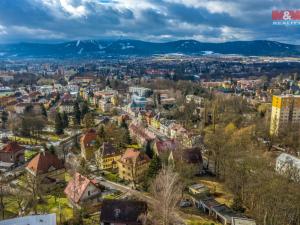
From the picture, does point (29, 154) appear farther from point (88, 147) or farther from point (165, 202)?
point (165, 202)

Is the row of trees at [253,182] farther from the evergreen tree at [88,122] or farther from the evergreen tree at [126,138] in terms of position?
the evergreen tree at [88,122]

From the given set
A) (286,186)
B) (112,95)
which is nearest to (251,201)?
(286,186)

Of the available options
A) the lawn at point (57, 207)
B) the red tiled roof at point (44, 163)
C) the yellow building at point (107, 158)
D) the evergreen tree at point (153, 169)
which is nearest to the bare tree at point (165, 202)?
the evergreen tree at point (153, 169)

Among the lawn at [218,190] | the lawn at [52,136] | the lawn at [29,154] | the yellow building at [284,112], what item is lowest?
the lawn at [29,154]

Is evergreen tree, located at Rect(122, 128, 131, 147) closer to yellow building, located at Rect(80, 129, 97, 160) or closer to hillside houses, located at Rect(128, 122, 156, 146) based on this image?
hillside houses, located at Rect(128, 122, 156, 146)

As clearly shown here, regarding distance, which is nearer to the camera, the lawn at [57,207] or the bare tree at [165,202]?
the bare tree at [165,202]

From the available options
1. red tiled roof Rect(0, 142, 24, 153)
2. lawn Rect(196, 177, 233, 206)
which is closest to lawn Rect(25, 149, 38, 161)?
red tiled roof Rect(0, 142, 24, 153)

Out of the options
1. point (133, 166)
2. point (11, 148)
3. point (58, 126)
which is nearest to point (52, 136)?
point (58, 126)
